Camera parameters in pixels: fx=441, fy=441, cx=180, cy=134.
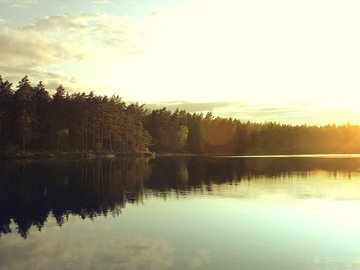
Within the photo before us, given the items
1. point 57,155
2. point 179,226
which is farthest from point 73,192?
point 57,155

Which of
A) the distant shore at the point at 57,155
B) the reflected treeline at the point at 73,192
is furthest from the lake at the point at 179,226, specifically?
the distant shore at the point at 57,155

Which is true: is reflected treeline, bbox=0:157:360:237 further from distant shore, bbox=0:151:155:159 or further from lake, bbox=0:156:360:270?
distant shore, bbox=0:151:155:159

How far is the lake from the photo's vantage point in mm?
24328

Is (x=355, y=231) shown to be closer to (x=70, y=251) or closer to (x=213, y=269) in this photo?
(x=213, y=269)

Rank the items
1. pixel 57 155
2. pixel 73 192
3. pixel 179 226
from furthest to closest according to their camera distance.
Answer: pixel 57 155 < pixel 73 192 < pixel 179 226

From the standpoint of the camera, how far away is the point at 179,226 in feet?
111

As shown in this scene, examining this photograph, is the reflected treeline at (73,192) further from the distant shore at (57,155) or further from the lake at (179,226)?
the distant shore at (57,155)

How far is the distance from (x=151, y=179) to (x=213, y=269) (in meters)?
48.8

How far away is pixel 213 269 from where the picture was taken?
22391 millimetres

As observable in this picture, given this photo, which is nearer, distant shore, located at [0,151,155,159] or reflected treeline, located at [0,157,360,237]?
reflected treeline, located at [0,157,360,237]

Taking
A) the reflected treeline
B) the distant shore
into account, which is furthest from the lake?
the distant shore

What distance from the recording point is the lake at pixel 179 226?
79.8 feet


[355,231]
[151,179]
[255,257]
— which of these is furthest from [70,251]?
[151,179]

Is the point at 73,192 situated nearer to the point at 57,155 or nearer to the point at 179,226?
the point at 179,226
